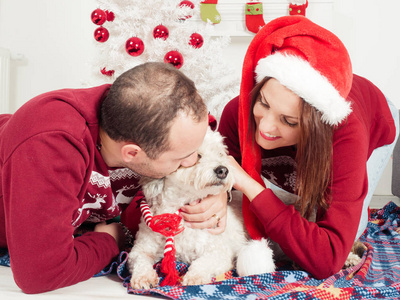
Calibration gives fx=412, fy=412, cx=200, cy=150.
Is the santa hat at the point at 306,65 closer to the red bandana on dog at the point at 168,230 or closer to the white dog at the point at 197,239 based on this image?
the white dog at the point at 197,239

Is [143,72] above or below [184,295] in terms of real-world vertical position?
above

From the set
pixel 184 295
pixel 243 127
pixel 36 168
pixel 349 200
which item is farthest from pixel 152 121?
pixel 349 200

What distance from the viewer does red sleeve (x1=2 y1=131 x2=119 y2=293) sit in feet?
3.63

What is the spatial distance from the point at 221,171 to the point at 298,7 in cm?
238

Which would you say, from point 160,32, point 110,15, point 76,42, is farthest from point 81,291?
point 76,42

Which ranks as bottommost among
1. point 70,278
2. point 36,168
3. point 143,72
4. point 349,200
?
point 70,278

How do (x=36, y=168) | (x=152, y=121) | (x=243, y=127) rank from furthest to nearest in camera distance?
(x=243, y=127), (x=152, y=121), (x=36, y=168)

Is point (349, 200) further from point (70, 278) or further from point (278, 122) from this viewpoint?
point (70, 278)

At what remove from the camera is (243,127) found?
176cm

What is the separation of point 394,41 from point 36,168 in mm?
3370

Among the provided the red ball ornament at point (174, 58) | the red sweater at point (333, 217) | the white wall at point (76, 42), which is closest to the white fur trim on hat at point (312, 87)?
the red sweater at point (333, 217)

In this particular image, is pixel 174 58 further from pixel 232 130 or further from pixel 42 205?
pixel 42 205

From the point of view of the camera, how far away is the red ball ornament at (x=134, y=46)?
96.2 inches

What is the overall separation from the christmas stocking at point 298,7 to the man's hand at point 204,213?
90.9 inches
